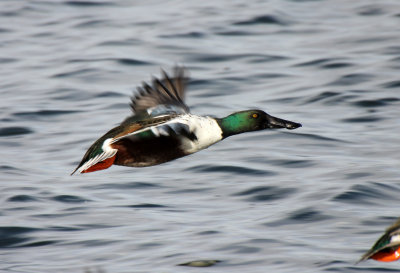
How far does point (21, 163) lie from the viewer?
957 centimetres

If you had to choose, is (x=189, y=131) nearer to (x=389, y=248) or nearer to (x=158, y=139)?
(x=158, y=139)

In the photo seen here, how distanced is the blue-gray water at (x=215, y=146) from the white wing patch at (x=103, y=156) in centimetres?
76

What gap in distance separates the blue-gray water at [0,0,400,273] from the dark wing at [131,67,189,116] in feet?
3.08

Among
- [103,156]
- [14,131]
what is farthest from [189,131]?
[14,131]

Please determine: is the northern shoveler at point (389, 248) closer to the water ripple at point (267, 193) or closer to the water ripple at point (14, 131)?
the water ripple at point (267, 193)

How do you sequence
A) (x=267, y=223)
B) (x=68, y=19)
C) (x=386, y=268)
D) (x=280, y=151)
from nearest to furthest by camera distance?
1. (x=386, y=268)
2. (x=267, y=223)
3. (x=280, y=151)
4. (x=68, y=19)

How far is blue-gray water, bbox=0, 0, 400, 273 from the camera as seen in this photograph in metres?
7.23

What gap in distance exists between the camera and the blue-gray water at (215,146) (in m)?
7.23

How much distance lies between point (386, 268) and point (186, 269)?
1.34 metres

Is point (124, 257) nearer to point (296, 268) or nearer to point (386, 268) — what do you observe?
point (296, 268)

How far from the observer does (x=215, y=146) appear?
9906 mm

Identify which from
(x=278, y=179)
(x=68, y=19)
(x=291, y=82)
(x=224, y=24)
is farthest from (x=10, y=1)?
(x=278, y=179)

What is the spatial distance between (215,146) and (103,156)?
3.45 metres

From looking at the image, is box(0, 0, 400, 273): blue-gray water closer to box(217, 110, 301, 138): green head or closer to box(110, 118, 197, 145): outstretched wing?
box(217, 110, 301, 138): green head
